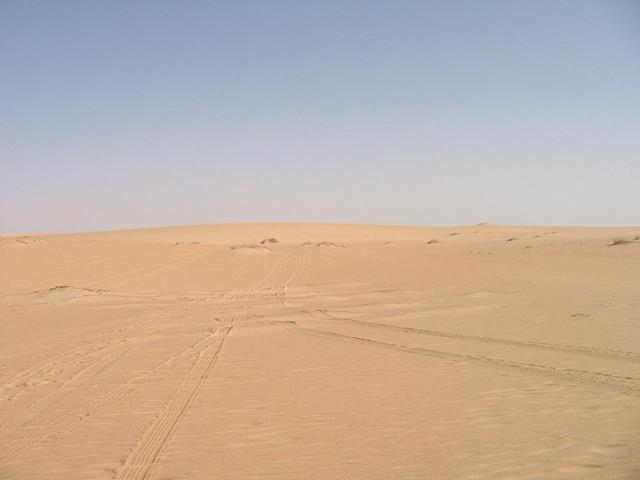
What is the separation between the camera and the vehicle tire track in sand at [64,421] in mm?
5960

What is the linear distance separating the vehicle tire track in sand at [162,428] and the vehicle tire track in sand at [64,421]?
69 cm

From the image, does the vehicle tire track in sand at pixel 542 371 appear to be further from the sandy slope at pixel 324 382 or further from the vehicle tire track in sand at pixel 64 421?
the vehicle tire track in sand at pixel 64 421

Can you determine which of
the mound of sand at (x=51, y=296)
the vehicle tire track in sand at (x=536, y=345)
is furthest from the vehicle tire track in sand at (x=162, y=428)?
the mound of sand at (x=51, y=296)

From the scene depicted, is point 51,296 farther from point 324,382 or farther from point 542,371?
point 542,371

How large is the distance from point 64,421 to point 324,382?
3540 mm

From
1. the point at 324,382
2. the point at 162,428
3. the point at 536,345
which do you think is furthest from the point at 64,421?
the point at 536,345

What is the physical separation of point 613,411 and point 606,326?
605 centimetres

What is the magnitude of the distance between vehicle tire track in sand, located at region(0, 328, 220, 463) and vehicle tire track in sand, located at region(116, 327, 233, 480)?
0.69 m

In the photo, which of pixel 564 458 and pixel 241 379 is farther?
pixel 241 379

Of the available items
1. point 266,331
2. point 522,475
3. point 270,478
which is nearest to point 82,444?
point 270,478

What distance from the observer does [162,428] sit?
636 centimetres

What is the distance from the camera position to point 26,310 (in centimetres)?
1748

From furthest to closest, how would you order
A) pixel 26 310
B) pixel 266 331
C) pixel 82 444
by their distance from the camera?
pixel 26 310 < pixel 266 331 < pixel 82 444

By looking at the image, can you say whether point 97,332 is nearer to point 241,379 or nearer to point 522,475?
point 241,379
